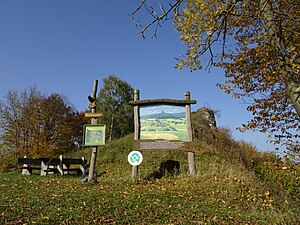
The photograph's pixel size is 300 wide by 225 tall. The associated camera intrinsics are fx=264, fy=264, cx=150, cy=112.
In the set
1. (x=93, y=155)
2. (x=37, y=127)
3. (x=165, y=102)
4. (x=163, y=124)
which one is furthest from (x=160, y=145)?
(x=37, y=127)

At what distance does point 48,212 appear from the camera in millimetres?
5477

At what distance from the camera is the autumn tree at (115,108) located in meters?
34.7

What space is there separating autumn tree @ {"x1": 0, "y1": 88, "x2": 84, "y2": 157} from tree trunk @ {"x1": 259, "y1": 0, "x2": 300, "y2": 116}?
26369mm

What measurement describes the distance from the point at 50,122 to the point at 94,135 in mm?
22589

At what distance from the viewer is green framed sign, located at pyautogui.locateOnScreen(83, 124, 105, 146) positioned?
9.39 meters

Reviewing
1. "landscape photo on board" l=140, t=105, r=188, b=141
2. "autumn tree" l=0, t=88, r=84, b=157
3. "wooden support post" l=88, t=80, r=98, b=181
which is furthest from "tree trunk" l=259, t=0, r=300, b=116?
"autumn tree" l=0, t=88, r=84, b=157

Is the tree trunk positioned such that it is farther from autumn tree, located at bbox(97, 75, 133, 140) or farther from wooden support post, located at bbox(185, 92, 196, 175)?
autumn tree, located at bbox(97, 75, 133, 140)

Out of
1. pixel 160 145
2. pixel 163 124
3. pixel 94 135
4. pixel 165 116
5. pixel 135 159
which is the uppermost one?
pixel 165 116

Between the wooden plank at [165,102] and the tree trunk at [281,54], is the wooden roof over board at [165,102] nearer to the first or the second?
the wooden plank at [165,102]

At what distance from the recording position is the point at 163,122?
10766 millimetres

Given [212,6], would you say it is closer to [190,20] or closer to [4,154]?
[190,20]

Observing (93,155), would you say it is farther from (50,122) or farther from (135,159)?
(50,122)

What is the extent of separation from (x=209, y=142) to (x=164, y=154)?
403 centimetres

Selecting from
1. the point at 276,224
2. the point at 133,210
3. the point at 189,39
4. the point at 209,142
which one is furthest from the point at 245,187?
the point at 209,142
